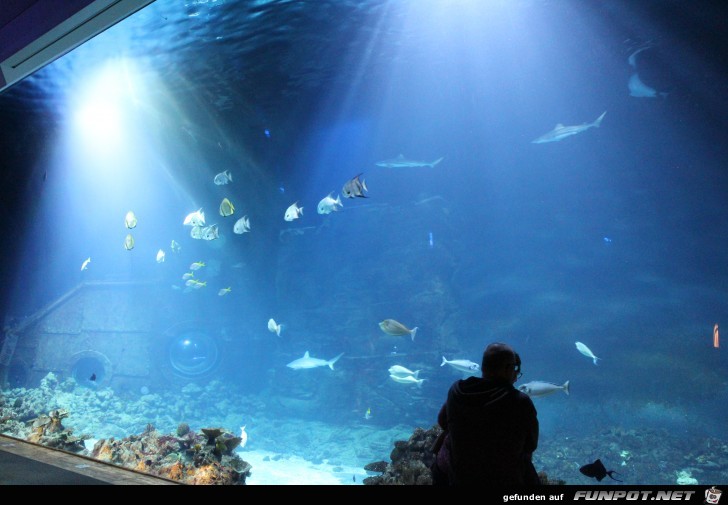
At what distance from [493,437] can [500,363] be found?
451 mm

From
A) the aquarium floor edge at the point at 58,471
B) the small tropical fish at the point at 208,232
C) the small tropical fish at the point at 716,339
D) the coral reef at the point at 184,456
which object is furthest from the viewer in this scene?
the small tropical fish at the point at 716,339

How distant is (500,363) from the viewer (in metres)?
2.59

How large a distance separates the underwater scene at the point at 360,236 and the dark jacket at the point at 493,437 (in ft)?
19.8

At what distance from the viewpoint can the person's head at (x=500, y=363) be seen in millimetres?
2590

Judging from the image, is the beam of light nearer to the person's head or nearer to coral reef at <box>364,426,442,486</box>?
coral reef at <box>364,426,442,486</box>

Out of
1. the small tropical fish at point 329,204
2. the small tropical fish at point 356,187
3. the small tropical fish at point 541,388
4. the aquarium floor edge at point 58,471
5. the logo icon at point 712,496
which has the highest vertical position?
the small tropical fish at point 329,204

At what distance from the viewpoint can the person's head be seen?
102 inches

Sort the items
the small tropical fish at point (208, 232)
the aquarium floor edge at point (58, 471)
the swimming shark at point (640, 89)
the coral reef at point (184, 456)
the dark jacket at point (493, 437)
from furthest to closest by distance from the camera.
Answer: the swimming shark at point (640, 89) → the small tropical fish at point (208, 232) → the coral reef at point (184, 456) → the aquarium floor edge at point (58, 471) → the dark jacket at point (493, 437)

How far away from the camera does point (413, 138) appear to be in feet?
85.1

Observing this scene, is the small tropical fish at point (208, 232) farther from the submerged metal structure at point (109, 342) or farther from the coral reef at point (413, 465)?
the submerged metal structure at point (109, 342)

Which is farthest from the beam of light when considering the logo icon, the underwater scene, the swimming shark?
the swimming shark

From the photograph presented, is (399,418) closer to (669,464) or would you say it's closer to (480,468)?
(669,464)

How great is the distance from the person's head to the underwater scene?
5833 mm

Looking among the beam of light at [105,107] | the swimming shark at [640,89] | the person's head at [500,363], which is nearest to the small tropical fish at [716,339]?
the swimming shark at [640,89]
